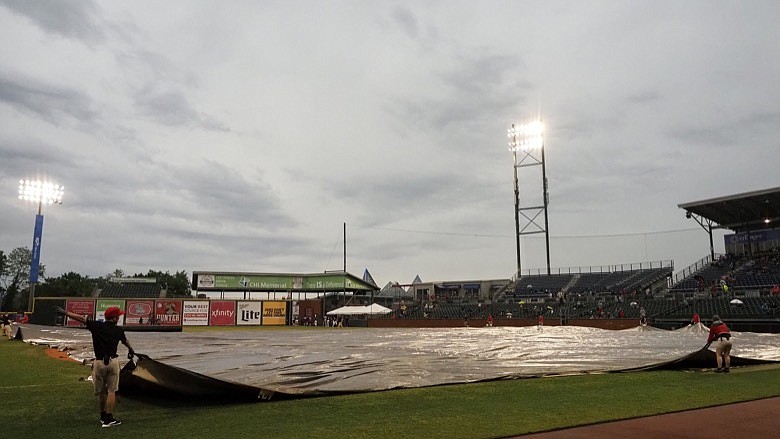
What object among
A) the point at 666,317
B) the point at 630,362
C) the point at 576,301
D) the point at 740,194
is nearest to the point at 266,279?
the point at 576,301

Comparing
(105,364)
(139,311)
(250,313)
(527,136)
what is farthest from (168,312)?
(105,364)

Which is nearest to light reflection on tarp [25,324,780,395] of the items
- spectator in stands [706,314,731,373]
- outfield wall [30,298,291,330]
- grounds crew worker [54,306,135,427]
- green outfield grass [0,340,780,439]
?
green outfield grass [0,340,780,439]

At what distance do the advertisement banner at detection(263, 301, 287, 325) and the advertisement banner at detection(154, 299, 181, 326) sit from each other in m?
9.37

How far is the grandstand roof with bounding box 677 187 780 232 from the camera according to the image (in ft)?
149

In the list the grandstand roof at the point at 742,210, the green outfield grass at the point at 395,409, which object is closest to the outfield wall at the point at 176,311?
the grandstand roof at the point at 742,210

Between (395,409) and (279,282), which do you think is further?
(279,282)

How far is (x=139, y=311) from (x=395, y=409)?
180 ft

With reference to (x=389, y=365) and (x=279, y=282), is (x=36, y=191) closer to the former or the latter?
(x=279, y=282)

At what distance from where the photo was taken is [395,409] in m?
7.94

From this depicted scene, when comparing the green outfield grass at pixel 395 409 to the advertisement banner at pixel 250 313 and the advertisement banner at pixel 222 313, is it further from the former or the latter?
the advertisement banner at pixel 250 313

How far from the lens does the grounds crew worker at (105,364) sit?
6977 millimetres

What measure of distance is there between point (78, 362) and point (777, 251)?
179 ft

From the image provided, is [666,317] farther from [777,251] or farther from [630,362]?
[630,362]

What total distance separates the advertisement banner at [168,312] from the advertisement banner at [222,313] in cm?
345
